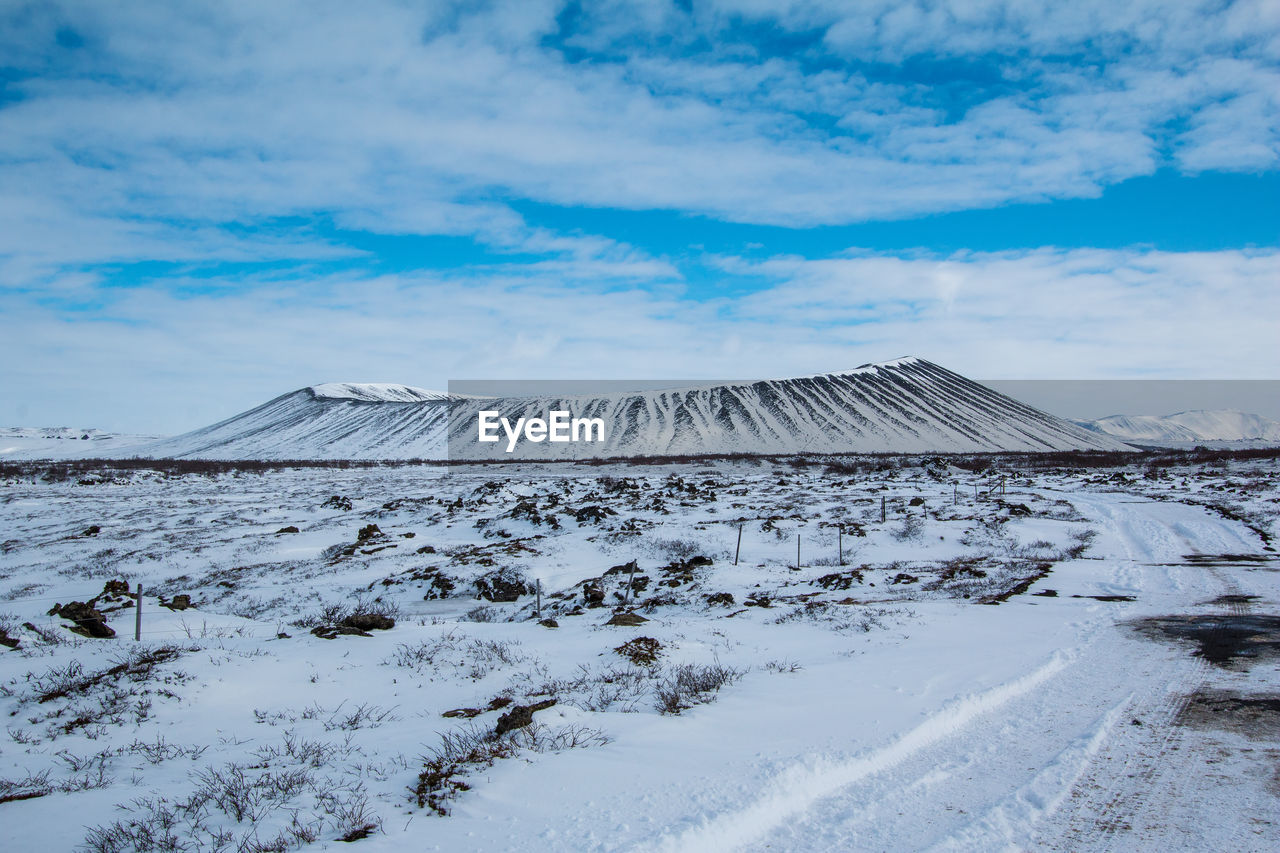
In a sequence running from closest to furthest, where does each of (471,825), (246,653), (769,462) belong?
1. (471,825)
2. (246,653)
3. (769,462)

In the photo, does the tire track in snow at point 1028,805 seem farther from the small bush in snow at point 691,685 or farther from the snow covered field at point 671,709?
the small bush in snow at point 691,685

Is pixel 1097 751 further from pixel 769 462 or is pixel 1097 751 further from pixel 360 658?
pixel 769 462

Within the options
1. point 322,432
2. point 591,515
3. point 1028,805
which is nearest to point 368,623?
point 1028,805

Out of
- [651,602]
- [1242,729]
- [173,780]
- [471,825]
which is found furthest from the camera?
[651,602]

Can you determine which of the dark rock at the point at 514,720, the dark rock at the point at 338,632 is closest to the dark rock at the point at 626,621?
the dark rock at the point at 338,632

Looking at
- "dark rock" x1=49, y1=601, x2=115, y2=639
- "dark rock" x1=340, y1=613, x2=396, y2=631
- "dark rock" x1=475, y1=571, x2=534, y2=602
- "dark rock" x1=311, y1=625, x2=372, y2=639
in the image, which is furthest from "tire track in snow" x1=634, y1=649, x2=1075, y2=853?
"dark rock" x1=475, y1=571, x2=534, y2=602

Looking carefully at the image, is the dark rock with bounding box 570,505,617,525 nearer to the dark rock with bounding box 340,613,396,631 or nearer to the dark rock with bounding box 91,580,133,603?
the dark rock with bounding box 91,580,133,603

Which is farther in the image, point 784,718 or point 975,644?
point 975,644

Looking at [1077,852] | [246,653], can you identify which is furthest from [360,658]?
[1077,852]
